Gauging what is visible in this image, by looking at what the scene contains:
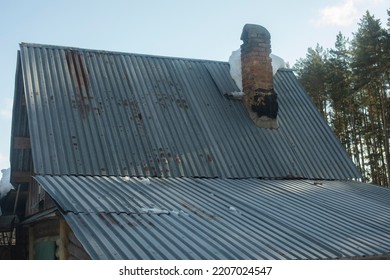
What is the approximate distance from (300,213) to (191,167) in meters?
2.77

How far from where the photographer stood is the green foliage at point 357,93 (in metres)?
26.3

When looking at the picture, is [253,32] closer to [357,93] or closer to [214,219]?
[214,219]

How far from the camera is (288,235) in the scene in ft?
22.5

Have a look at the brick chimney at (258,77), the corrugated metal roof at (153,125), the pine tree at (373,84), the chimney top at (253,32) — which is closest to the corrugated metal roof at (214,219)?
the corrugated metal roof at (153,125)

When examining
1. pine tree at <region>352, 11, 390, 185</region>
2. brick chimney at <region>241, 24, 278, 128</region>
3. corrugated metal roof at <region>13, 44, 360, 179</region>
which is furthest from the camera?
pine tree at <region>352, 11, 390, 185</region>

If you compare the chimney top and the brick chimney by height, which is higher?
the chimney top

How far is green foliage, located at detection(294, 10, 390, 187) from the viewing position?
1036 inches

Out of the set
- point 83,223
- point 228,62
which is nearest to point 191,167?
point 83,223

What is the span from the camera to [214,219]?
704 cm

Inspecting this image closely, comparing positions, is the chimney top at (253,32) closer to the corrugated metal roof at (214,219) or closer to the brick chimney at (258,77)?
the brick chimney at (258,77)

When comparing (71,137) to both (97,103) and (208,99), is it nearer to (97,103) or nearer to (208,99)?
(97,103)

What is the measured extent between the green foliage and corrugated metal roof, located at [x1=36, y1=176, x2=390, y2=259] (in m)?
18.1

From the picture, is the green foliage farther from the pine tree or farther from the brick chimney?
the brick chimney

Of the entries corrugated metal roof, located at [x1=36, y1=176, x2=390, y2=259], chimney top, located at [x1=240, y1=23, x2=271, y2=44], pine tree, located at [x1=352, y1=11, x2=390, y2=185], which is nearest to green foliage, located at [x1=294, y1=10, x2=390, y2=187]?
pine tree, located at [x1=352, y1=11, x2=390, y2=185]
